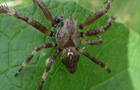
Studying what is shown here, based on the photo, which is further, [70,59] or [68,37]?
[68,37]

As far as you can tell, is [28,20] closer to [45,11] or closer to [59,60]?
[45,11]

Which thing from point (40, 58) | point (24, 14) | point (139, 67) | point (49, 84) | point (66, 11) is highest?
point (24, 14)

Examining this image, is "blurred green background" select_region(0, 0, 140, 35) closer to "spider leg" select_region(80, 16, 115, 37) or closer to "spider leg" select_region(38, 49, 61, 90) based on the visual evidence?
"spider leg" select_region(80, 16, 115, 37)

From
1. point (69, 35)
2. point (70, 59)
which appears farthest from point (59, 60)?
point (69, 35)

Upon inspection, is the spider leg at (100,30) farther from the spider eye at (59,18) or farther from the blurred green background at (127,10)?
the blurred green background at (127,10)

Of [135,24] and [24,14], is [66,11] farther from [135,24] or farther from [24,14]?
[135,24]

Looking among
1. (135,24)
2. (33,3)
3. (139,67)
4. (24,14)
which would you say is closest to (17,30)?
(24,14)
